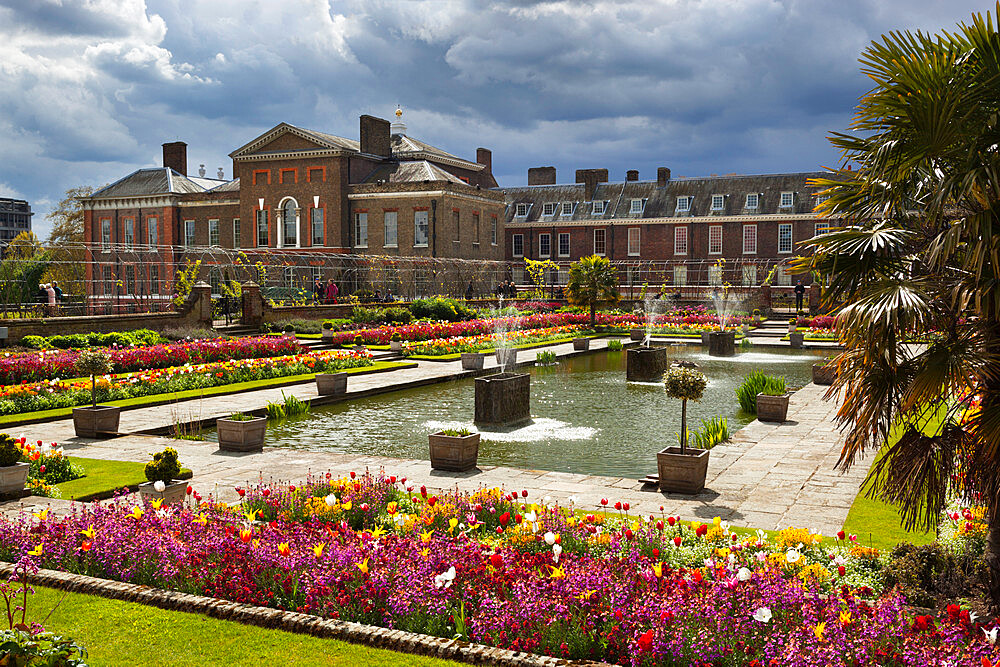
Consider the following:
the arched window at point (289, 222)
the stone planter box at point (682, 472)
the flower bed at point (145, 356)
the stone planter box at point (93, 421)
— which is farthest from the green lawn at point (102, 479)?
the arched window at point (289, 222)

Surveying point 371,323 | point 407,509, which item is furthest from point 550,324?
point 407,509

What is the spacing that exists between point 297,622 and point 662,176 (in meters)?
56.7

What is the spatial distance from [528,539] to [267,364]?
14.6 m

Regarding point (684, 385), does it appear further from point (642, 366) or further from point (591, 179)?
point (591, 179)

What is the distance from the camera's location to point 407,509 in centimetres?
766

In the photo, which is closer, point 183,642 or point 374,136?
point 183,642

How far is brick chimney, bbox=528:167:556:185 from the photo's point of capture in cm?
6512

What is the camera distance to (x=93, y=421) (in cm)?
1213

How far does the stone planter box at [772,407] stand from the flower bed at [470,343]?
41.1 feet

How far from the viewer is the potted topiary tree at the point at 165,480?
803cm

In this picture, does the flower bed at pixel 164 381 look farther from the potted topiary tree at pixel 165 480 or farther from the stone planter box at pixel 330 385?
the potted topiary tree at pixel 165 480

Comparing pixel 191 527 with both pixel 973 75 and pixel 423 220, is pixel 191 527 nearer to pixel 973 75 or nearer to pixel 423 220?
pixel 973 75

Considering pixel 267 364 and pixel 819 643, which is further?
pixel 267 364

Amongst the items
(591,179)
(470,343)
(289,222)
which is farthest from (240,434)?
(591,179)
